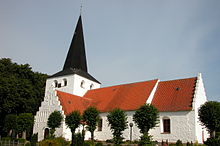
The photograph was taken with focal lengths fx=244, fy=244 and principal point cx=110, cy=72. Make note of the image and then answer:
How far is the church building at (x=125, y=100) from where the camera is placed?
25.1 m

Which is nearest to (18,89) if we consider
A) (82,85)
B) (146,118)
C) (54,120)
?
(54,120)

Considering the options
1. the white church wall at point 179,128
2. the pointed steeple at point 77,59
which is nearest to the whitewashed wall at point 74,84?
the pointed steeple at point 77,59

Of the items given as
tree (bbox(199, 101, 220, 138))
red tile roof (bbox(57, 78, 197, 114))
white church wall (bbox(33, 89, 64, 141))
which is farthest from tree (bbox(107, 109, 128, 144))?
white church wall (bbox(33, 89, 64, 141))

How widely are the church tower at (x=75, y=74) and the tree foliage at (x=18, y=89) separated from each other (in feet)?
7.38

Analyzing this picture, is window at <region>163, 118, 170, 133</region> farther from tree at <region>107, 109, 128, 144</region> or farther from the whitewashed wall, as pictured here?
the whitewashed wall

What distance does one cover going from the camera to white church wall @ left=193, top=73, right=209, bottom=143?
24.5 meters

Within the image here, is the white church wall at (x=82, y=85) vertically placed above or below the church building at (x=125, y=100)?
above

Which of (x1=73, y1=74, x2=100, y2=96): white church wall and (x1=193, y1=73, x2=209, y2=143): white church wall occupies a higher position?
(x1=73, y1=74, x2=100, y2=96): white church wall

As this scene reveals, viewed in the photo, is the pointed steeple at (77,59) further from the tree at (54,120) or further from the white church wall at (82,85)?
the tree at (54,120)

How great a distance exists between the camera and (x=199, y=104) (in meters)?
Result: 25.8

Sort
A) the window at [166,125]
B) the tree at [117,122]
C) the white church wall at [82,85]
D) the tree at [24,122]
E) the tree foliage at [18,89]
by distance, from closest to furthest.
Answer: the tree at [117,122] → the window at [166,125] → the tree at [24,122] → the tree foliage at [18,89] → the white church wall at [82,85]

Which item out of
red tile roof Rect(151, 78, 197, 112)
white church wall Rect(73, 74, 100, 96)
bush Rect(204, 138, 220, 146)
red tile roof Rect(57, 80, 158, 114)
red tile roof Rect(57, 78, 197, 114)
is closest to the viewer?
bush Rect(204, 138, 220, 146)

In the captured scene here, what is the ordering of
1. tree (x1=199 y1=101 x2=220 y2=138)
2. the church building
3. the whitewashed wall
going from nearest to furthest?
1. tree (x1=199 y1=101 x2=220 y2=138)
2. the church building
3. the whitewashed wall

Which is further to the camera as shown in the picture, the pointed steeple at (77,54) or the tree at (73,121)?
the pointed steeple at (77,54)
